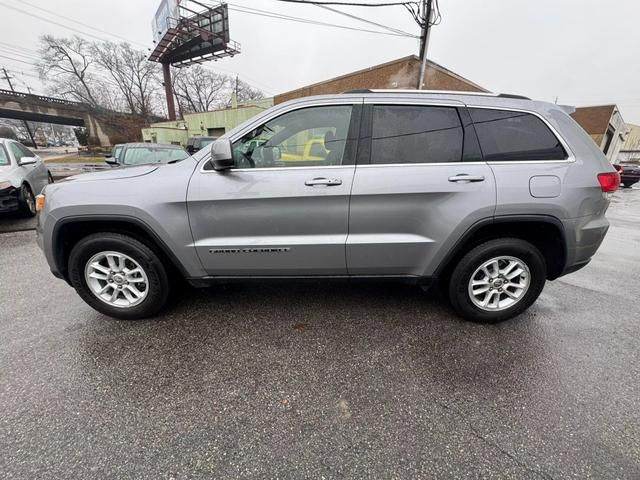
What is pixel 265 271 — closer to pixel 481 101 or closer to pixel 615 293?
pixel 481 101

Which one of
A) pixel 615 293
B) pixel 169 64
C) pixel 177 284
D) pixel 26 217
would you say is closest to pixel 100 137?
pixel 169 64

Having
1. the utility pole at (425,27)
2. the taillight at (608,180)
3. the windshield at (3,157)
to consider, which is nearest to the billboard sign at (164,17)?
the utility pole at (425,27)

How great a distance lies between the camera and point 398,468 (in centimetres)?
151

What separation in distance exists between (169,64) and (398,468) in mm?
51648

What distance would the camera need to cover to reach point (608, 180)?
7.91 ft

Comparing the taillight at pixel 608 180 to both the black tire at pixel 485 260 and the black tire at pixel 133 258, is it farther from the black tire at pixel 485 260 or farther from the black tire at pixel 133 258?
the black tire at pixel 133 258

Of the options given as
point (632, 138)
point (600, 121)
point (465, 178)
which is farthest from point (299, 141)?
point (632, 138)

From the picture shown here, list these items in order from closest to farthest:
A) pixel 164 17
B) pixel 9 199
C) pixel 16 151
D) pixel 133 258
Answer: pixel 133 258 → pixel 9 199 → pixel 16 151 → pixel 164 17

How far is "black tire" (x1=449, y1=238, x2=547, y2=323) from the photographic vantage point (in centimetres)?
251

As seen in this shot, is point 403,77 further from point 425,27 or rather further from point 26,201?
point 26,201

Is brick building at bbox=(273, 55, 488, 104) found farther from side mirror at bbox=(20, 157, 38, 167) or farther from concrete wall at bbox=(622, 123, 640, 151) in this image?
concrete wall at bbox=(622, 123, 640, 151)

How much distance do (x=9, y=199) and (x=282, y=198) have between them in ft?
20.8

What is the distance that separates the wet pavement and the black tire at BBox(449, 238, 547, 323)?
0.42 ft

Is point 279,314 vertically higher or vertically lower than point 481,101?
lower
